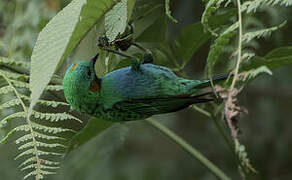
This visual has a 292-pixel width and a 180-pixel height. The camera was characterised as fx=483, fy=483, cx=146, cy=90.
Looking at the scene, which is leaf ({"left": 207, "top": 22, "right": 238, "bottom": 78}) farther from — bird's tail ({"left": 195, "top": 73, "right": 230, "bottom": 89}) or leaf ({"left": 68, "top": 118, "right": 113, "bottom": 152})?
leaf ({"left": 68, "top": 118, "right": 113, "bottom": 152})

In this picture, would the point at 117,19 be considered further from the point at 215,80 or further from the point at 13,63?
the point at 13,63

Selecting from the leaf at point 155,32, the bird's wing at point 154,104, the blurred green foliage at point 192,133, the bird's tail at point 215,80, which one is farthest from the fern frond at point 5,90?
the blurred green foliage at point 192,133

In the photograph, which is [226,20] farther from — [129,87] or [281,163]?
[281,163]

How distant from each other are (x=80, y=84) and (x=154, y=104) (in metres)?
0.23

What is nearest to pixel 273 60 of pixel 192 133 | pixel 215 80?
pixel 215 80

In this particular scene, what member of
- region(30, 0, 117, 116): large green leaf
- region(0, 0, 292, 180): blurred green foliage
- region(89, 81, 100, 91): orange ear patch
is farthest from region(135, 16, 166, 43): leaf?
region(0, 0, 292, 180): blurred green foliage

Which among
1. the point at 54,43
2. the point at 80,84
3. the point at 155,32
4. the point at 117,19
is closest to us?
the point at 54,43

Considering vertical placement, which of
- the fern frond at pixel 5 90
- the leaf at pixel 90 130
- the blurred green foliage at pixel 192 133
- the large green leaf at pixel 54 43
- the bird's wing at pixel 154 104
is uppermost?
the large green leaf at pixel 54 43

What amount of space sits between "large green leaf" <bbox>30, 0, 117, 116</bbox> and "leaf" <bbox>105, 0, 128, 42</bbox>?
0.28 ft

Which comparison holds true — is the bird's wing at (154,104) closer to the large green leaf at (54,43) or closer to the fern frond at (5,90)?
the fern frond at (5,90)

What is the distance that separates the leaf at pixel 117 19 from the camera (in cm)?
106

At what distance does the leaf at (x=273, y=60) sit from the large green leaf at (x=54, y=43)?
679 mm

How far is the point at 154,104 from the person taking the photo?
1.44 meters

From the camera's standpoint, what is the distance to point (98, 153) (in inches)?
119
